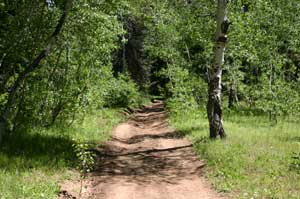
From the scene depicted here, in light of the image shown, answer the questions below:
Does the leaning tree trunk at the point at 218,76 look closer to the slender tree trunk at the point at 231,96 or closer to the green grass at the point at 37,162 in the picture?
the green grass at the point at 37,162

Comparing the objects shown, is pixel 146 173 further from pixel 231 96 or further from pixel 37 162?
pixel 231 96

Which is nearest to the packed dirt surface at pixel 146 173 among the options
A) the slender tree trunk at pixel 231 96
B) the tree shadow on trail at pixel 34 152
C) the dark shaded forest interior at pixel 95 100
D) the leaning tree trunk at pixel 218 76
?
the dark shaded forest interior at pixel 95 100

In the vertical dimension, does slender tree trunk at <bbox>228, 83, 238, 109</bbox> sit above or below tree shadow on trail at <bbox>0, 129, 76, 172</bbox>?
above

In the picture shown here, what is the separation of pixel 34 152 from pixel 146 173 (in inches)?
142

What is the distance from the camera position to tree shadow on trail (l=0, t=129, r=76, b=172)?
11.6 metres

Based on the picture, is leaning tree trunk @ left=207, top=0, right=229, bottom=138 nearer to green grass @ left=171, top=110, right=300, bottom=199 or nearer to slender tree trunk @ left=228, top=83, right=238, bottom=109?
green grass @ left=171, top=110, right=300, bottom=199

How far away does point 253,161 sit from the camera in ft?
41.1

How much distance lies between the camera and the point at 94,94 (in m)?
20.5

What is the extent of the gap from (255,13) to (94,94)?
43.7 ft

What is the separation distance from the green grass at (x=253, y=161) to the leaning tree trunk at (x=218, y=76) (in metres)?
0.59

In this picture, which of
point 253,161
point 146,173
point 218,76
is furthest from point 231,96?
point 146,173

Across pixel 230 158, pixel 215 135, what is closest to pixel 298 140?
pixel 215 135

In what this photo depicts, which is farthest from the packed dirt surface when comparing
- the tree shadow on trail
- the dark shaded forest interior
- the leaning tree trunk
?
the leaning tree trunk

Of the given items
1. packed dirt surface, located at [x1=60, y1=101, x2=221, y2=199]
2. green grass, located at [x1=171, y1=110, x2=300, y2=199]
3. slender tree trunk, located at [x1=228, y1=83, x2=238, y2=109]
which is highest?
slender tree trunk, located at [x1=228, y1=83, x2=238, y2=109]
